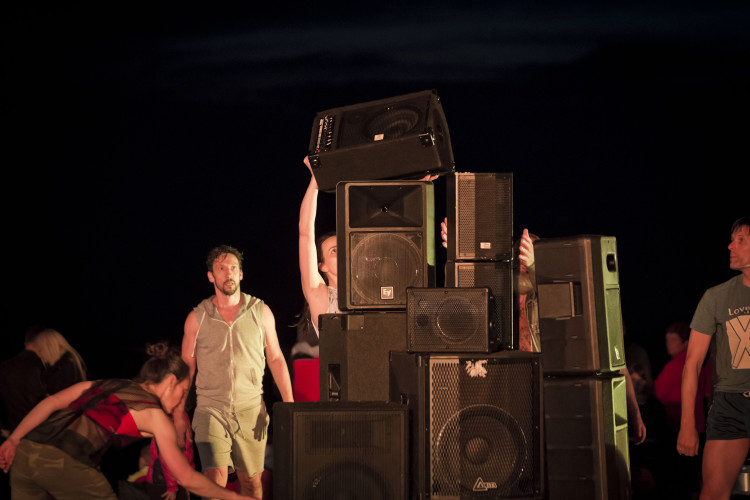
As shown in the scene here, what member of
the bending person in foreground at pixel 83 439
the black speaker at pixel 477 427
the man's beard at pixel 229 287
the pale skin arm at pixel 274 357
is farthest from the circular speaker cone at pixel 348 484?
the man's beard at pixel 229 287

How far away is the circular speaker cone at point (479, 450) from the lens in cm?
304

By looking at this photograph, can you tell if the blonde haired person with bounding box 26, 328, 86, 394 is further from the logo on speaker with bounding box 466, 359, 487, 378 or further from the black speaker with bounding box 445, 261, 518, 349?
the logo on speaker with bounding box 466, 359, 487, 378

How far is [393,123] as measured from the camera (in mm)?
3730

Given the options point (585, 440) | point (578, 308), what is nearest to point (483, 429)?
point (585, 440)

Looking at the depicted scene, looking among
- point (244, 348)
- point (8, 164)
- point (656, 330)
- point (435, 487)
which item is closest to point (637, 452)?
point (656, 330)

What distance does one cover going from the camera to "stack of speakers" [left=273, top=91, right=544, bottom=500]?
120 inches

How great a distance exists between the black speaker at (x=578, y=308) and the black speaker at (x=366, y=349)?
2.71 feet

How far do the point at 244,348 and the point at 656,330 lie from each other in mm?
4978

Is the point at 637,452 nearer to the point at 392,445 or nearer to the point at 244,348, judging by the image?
the point at 244,348

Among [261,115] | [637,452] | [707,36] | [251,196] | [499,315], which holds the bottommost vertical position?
[637,452]

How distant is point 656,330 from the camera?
27.1 ft

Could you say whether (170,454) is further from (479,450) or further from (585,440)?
(585,440)

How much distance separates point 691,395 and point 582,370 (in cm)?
48

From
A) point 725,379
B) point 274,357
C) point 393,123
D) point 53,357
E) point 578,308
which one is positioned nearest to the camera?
point 393,123
